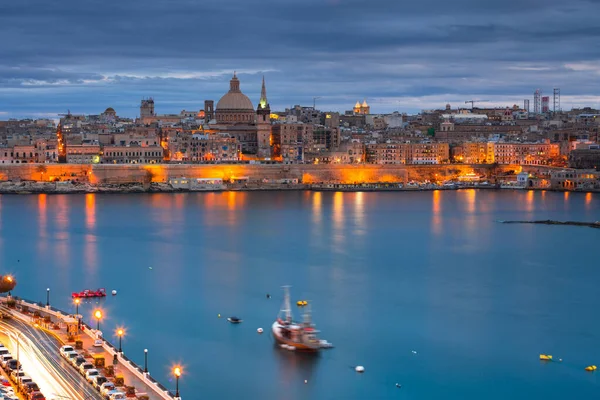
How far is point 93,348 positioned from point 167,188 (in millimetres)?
24953

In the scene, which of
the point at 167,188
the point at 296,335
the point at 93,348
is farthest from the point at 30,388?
the point at 167,188

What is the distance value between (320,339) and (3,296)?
4.03 metres

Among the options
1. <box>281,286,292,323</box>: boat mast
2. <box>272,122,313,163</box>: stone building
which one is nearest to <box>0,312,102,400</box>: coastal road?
<box>281,286,292,323</box>: boat mast

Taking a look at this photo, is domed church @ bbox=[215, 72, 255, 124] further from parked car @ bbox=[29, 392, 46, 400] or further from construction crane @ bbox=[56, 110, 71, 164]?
parked car @ bbox=[29, 392, 46, 400]

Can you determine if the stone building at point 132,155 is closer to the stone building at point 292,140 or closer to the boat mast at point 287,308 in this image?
the stone building at point 292,140

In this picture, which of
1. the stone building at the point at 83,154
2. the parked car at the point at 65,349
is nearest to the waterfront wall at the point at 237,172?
the stone building at the point at 83,154

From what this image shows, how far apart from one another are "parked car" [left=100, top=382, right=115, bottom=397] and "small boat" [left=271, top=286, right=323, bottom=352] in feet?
9.97

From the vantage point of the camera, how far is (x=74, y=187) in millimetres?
34188

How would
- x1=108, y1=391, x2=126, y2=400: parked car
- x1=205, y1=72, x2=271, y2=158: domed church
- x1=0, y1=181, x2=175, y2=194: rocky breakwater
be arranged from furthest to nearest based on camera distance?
x1=205, y1=72, x2=271, y2=158: domed church, x1=0, y1=181, x2=175, y2=194: rocky breakwater, x1=108, y1=391, x2=126, y2=400: parked car

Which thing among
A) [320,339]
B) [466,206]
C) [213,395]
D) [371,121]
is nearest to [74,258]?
[320,339]

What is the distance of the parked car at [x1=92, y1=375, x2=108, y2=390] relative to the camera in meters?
8.69

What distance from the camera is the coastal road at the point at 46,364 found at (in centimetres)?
857

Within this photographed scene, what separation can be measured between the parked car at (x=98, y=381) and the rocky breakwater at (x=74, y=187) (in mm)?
25433

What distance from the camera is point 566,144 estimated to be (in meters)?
42.5
